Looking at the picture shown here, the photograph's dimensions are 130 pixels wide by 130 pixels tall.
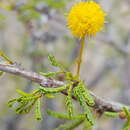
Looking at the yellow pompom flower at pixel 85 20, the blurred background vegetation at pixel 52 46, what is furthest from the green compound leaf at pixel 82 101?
the blurred background vegetation at pixel 52 46

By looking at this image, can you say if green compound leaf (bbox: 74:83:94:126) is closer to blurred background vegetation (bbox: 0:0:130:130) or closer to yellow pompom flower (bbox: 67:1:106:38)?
yellow pompom flower (bbox: 67:1:106:38)

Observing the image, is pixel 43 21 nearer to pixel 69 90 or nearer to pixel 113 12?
pixel 69 90

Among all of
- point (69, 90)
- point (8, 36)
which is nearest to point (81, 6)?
point (69, 90)

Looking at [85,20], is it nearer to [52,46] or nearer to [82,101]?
[82,101]

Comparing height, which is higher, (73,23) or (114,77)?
(73,23)

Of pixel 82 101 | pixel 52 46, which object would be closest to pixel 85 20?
pixel 82 101

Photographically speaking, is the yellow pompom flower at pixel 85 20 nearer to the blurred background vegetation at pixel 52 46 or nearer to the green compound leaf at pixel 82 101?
the green compound leaf at pixel 82 101

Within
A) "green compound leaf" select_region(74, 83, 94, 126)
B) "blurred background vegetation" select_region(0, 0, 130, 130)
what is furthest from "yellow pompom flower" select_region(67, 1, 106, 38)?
"blurred background vegetation" select_region(0, 0, 130, 130)
